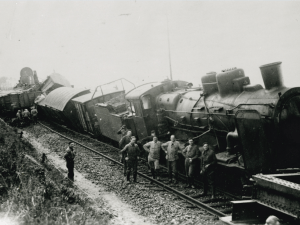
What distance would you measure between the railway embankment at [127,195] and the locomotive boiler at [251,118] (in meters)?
1.65

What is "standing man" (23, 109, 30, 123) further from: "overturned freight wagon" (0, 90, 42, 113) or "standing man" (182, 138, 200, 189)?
"standing man" (182, 138, 200, 189)

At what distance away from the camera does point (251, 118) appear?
6234 millimetres

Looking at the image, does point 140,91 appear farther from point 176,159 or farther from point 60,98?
point 60,98

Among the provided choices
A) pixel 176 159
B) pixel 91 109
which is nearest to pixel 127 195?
pixel 176 159

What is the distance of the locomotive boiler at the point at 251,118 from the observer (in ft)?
20.4

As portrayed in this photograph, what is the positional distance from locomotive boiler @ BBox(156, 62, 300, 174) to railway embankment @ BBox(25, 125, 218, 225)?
1650mm

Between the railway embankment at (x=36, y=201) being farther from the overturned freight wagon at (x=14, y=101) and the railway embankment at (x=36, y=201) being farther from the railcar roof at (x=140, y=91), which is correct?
the overturned freight wagon at (x=14, y=101)

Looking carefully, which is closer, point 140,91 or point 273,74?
point 273,74

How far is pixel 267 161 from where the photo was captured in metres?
6.11

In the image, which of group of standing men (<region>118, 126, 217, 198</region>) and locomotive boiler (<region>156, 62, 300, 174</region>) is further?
group of standing men (<region>118, 126, 217, 198</region>)

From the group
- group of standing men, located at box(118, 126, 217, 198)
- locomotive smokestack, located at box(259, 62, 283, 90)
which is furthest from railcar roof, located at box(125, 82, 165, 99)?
locomotive smokestack, located at box(259, 62, 283, 90)

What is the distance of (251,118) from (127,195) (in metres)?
3.80

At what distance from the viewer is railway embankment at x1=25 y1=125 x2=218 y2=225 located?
20.9 feet

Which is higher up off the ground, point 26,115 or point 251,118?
point 251,118
